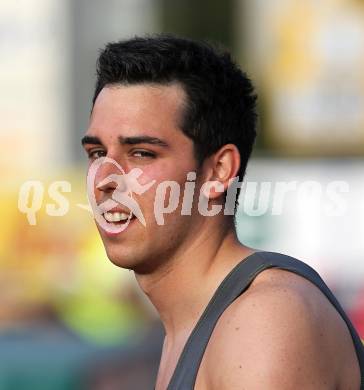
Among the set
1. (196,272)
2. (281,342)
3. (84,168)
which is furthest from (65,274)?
(281,342)

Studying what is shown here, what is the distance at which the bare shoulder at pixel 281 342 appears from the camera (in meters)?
2.72

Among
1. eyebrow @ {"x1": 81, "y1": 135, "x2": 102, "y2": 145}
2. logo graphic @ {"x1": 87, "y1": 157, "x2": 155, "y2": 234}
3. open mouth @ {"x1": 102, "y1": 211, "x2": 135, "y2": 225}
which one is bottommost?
open mouth @ {"x1": 102, "y1": 211, "x2": 135, "y2": 225}

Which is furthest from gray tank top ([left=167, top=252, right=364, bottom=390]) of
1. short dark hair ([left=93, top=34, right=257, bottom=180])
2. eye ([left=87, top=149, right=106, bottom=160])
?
eye ([left=87, top=149, right=106, bottom=160])

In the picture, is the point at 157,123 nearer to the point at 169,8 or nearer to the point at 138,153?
the point at 138,153

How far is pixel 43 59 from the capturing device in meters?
17.9

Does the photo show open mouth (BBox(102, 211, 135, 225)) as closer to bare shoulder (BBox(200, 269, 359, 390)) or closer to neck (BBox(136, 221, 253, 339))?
neck (BBox(136, 221, 253, 339))

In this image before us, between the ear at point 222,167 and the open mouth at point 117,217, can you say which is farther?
the ear at point 222,167

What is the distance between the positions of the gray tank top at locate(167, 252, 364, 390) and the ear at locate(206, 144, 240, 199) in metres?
0.31

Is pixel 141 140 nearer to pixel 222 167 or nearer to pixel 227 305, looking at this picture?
pixel 222 167

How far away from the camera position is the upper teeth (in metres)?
3.29

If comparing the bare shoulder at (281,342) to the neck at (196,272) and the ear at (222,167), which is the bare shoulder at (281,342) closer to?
the neck at (196,272)

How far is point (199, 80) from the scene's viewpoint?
11.3ft

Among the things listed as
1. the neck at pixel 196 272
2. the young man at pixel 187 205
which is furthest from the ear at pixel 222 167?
the neck at pixel 196 272

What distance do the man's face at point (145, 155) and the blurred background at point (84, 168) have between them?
424 centimetres
